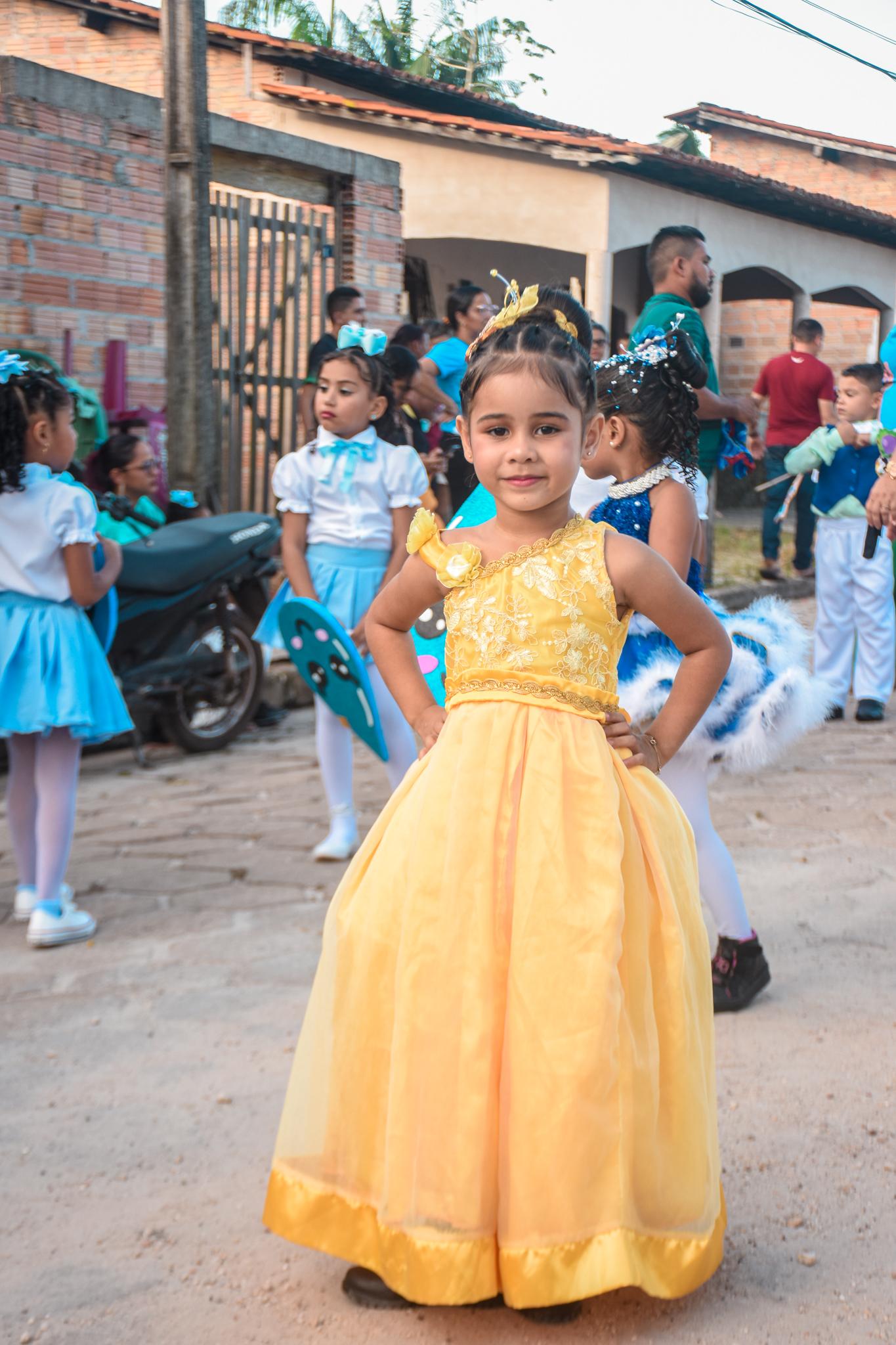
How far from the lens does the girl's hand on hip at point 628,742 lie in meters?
2.33

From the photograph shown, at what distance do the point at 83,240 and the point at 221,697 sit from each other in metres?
2.77

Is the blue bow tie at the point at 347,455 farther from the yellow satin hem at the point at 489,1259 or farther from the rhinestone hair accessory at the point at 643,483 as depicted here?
the yellow satin hem at the point at 489,1259

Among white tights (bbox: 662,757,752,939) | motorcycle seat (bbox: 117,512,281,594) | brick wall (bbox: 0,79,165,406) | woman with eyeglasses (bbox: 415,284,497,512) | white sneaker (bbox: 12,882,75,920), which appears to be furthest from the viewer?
woman with eyeglasses (bbox: 415,284,497,512)

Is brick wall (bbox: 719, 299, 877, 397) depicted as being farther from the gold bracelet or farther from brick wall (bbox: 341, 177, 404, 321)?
the gold bracelet

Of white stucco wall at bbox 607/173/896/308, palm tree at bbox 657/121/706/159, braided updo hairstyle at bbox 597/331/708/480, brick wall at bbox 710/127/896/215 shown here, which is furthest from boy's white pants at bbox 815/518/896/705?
palm tree at bbox 657/121/706/159

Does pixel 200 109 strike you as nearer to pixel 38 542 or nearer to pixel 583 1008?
pixel 38 542

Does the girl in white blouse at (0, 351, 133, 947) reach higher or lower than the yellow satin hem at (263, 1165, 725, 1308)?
higher

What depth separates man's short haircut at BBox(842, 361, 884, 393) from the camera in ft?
23.6

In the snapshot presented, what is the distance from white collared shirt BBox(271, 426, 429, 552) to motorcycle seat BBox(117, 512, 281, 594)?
1.45 m

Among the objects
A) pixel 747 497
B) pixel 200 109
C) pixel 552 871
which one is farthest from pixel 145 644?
pixel 747 497

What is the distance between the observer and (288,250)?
379 inches

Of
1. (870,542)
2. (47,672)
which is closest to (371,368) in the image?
(47,672)

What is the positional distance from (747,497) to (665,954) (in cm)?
1969

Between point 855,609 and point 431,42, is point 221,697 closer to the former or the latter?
point 855,609
